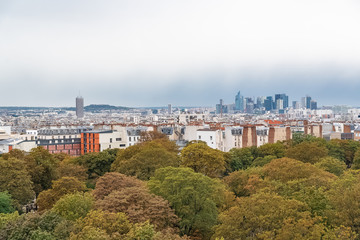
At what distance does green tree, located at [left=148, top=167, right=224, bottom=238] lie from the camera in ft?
105

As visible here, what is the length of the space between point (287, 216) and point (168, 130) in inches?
3158

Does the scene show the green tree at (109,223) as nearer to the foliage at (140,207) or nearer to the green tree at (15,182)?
the foliage at (140,207)

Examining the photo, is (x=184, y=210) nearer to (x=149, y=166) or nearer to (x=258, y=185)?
(x=258, y=185)

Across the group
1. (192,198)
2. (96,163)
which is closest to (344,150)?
(96,163)

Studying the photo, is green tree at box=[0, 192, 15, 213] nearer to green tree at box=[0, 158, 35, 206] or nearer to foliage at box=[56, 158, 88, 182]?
green tree at box=[0, 158, 35, 206]

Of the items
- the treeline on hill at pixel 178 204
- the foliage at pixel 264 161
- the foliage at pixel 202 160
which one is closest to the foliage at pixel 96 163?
the treeline on hill at pixel 178 204

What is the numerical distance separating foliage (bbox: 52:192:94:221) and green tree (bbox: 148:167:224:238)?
5.66 metres

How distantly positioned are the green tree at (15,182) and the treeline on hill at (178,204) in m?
0.09

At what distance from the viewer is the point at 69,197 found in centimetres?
3134

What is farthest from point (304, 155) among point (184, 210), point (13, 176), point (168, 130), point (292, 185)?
point (168, 130)

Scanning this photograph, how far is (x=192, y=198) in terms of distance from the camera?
1303 inches

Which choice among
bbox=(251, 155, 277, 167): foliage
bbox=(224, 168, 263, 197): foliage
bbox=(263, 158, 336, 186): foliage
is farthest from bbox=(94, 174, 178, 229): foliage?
bbox=(251, 155, 277, 167): foliage

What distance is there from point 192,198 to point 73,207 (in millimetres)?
8194

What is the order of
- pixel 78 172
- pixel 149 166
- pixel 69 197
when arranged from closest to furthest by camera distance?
1. pixel 69 197
2. pixel 149 166
3. pixel 78 172
